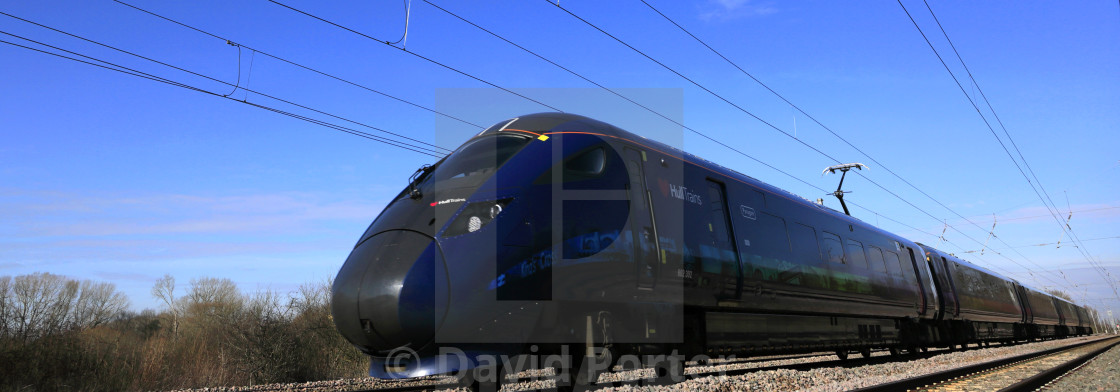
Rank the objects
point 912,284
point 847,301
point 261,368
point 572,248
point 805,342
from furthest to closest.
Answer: point 912,284
point 261,368
point 847,301
point 805,342
point 572,248

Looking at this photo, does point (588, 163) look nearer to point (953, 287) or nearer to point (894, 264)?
point (894, 264)

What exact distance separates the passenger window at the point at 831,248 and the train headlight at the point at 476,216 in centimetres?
776

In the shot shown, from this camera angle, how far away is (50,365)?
1243 cm

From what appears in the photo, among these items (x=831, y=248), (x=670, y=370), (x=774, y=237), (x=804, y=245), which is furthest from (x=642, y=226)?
(x=831, y=248)

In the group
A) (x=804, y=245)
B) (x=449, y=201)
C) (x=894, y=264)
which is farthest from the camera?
(x=894, y=264)

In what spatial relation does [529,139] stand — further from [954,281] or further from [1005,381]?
[954,281]

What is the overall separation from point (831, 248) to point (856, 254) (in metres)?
1.55

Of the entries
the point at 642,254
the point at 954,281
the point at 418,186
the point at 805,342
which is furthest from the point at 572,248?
the point at 954,281

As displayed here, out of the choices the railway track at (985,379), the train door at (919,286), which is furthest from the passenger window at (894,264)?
the railway track at (985,379)

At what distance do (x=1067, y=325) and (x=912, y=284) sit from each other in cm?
3915

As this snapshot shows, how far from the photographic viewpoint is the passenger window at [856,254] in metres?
13.1

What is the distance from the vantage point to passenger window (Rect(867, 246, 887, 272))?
1404 cm

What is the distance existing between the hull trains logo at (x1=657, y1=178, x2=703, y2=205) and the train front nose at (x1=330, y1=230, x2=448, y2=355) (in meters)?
3.13

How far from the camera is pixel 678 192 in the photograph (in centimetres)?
812
